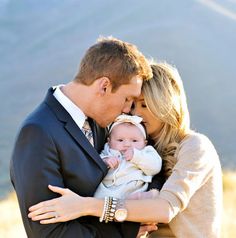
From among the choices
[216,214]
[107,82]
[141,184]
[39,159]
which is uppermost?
[107,82]

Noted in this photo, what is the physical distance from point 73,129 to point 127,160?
43 centimetres

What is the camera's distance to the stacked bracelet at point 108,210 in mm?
3432

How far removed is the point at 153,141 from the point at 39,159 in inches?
37.4

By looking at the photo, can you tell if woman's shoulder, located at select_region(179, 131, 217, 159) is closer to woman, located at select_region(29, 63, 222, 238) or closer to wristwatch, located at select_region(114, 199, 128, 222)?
woman, located at select_region(29, 63, 222, 238)

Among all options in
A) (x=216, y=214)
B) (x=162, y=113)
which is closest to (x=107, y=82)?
(x=162, y=113)

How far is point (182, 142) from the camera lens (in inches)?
149

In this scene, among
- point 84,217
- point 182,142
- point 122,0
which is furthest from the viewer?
point 122,0

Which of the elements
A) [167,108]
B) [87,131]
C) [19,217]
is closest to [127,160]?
[87,131]

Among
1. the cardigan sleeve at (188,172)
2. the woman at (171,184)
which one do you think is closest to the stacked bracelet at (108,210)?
the woman at (171,184)

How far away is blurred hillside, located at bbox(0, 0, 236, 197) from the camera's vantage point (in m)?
18.9

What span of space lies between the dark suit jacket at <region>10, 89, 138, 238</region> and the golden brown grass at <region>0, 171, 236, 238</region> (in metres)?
4.29

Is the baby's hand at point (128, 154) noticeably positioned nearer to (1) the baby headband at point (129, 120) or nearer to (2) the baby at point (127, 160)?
(2) the baby at point (127, 160)

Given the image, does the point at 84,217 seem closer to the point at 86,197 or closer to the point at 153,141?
the point at 86,197

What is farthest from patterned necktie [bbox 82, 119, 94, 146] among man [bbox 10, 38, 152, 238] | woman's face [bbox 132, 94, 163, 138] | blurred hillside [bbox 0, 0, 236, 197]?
blurred hillside [bbox 0, 0, 236, 197]
